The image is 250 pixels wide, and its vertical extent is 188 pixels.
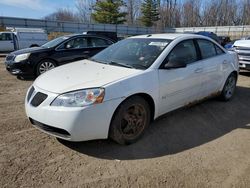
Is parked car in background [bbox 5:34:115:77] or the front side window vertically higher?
the front side window

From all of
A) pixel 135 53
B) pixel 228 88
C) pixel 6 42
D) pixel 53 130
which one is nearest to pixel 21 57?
pixel 135 53

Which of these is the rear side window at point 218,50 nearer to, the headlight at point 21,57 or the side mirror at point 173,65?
the side mirror at point 173,65

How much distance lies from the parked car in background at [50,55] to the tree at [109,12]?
130 ft

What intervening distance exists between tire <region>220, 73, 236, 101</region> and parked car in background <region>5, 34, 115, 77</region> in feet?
15.6

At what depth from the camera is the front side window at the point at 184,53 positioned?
392 cm

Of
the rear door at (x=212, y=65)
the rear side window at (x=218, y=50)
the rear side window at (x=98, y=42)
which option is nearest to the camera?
the rear door at (x=212, y=65)

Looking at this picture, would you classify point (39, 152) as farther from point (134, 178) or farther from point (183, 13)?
point (183, 13)

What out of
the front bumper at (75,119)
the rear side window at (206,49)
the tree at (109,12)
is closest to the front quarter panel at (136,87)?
the front bumper at (75,119)

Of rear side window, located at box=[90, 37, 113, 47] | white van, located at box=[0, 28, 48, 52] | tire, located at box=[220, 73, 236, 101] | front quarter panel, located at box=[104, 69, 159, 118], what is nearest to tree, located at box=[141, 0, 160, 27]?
white van, located at box=[0, 28, 48, 52]

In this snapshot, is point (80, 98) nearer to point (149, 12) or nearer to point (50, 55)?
point (50, 55)

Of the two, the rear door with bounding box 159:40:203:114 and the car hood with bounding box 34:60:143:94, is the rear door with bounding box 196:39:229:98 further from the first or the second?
the car hood with bounding box 34:60:143:94

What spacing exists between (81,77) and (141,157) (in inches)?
53.8

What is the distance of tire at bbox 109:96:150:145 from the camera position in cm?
322

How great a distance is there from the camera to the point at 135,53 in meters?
4.05
